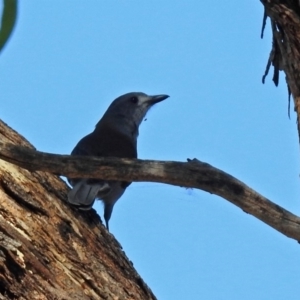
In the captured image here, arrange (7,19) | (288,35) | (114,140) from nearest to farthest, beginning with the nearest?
(7,19)
(288,35)
(114,140)

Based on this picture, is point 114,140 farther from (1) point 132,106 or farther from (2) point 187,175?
(2) point 187,175

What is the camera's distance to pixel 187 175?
1.86m

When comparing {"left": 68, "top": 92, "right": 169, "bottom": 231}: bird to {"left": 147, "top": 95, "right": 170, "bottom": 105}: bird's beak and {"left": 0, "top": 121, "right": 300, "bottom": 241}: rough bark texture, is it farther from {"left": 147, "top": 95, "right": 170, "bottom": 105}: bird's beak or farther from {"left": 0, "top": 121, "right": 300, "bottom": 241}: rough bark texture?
{"left": 0, "top": 121, "right": 300, "bottom": 241}: rough bark texture

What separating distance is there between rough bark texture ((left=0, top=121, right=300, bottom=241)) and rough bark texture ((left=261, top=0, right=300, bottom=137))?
0.89m

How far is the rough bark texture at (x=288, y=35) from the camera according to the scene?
8.18 feet

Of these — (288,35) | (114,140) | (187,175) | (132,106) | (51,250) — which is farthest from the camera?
(132,106)

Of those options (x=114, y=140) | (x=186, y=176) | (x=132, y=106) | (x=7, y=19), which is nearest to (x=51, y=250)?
(x=186, y=176)

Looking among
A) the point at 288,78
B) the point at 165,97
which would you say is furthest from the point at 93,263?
A: the point at 165,97

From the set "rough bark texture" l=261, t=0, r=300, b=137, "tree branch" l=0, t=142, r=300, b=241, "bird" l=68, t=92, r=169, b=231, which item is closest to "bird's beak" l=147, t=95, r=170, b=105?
"bird" l=68, t=92, r=169, b=231

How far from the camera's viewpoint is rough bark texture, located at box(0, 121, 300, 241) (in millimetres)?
1842

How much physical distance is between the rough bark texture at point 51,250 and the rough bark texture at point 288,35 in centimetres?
113

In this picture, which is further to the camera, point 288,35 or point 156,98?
point 156,98

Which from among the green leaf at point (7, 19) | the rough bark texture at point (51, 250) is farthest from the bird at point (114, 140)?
the green leaf at point (7, 19)

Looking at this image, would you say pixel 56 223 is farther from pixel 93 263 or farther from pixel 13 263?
pixel 13 263
